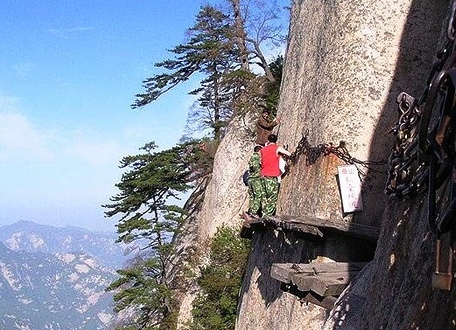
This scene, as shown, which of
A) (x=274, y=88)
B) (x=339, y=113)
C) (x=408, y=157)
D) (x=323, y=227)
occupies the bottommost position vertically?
(x=323, y=227)

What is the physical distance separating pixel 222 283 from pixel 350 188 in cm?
956

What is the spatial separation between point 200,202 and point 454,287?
21.4 metres

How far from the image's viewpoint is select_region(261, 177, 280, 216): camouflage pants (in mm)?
9773

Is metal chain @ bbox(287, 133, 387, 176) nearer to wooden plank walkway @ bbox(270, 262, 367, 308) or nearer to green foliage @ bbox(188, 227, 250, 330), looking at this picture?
wooden plank walkway @ bbox(270, 262, 367, 308)

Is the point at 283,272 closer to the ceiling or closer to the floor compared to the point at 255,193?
closer to the floor

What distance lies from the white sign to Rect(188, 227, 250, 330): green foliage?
9.30 metres

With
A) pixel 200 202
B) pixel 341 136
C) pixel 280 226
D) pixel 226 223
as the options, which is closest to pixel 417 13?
pixel 341 136

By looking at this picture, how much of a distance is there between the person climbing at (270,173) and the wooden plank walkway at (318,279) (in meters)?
2.86

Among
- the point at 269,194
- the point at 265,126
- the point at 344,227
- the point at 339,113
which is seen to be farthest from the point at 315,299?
the point at 265,126

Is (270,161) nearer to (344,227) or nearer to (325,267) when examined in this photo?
(344,227)

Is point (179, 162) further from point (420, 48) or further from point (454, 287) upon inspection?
point (454, 287)

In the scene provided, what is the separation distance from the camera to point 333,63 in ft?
28.2

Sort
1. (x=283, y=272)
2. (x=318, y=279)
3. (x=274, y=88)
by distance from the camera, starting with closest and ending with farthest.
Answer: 1. (x=318, y=279)
2. (x=283, y=272)
3. (x=274, y=88)

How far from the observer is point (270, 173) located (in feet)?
31.8
